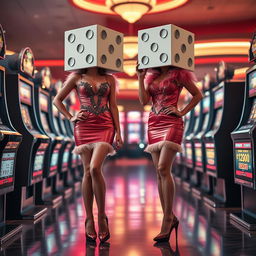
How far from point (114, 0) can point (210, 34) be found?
4436mm

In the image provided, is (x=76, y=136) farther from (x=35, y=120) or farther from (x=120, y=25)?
(x=120, y=25)

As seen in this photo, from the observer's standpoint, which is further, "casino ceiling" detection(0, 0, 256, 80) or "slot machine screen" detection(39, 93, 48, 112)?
"casino ceiling" detection(0, 0, 256, 80)

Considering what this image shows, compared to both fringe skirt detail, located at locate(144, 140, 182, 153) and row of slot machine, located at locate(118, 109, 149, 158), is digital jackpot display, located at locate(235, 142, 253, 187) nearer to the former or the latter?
fringe skirt detail, located at locate(144, 140, 182, 153)

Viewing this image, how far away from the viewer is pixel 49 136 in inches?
207

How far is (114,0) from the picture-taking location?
8.52 m

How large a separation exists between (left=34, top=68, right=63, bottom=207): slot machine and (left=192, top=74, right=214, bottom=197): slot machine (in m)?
2.16

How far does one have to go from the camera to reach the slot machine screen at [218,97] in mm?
5738

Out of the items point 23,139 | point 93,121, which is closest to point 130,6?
point 23,139

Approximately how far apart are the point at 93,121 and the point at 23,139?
4.59 feet

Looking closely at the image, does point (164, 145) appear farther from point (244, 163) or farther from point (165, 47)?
point (244, 163)

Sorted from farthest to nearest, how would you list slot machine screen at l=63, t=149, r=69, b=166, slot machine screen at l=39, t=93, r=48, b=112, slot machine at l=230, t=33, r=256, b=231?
slot machine screen at l=63, t=149, r=69, b=166
slot machine screen at l=39, t=93, r=48, b=112
slot machine at l=230, t=33, r=256, b=231

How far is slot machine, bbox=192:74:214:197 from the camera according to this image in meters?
6.55

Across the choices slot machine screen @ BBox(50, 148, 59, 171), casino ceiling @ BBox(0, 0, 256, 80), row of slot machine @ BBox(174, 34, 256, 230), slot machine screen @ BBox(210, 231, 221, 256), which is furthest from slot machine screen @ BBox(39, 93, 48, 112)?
casino ceiling @ BBox(0, 0, 256, 80)

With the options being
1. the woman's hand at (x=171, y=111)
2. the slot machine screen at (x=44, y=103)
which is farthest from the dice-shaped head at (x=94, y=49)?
the slot machine screen at (x=44, y=103)
